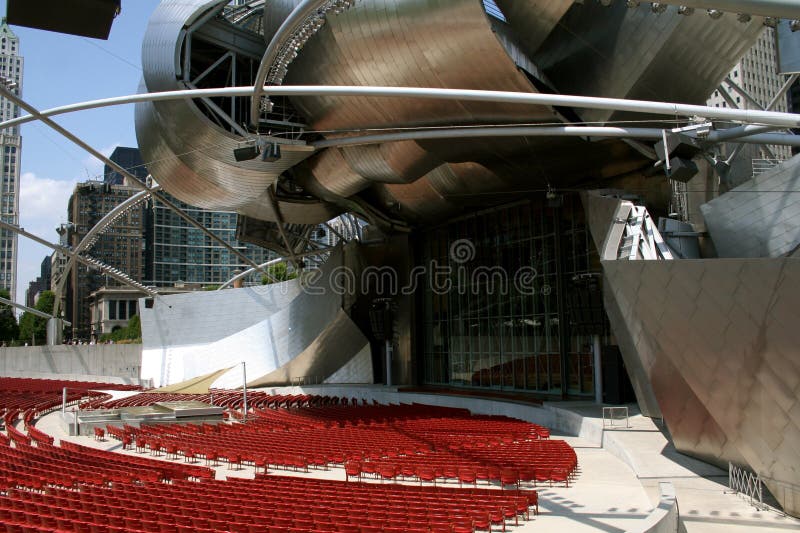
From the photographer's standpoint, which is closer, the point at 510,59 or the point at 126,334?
the point at 510,59

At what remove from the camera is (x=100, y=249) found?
109m

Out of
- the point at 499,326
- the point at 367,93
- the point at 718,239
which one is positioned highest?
the point at 367,93

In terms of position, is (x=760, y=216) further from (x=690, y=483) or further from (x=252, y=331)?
(x=252, y=331)

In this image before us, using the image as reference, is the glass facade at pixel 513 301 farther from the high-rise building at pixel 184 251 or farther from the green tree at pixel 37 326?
the high-rise building at pixel 184 251

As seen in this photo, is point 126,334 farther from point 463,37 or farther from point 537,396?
point 463,37

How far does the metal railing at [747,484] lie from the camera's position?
12.7 m

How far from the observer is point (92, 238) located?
46031mm

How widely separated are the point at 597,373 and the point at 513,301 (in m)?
8.14

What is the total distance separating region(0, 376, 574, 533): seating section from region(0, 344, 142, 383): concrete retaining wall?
31.9 meters

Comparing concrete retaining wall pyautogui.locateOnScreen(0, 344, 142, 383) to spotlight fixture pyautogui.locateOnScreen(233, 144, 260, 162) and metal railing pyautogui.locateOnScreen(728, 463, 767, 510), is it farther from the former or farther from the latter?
metal railing pyautogui.locateOnScreen(728, 463, 767, 510)

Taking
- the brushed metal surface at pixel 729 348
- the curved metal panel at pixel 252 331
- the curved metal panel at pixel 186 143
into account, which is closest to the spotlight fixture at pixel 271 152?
the curved metal panel at pixel 186 143

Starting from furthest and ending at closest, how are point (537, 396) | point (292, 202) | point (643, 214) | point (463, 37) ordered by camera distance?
point (292, 202)
point (537, 396)
point (463, 37)
point (643, 214)

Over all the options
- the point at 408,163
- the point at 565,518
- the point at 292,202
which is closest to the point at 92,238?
the point at 292,202

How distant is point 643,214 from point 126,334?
234ft
